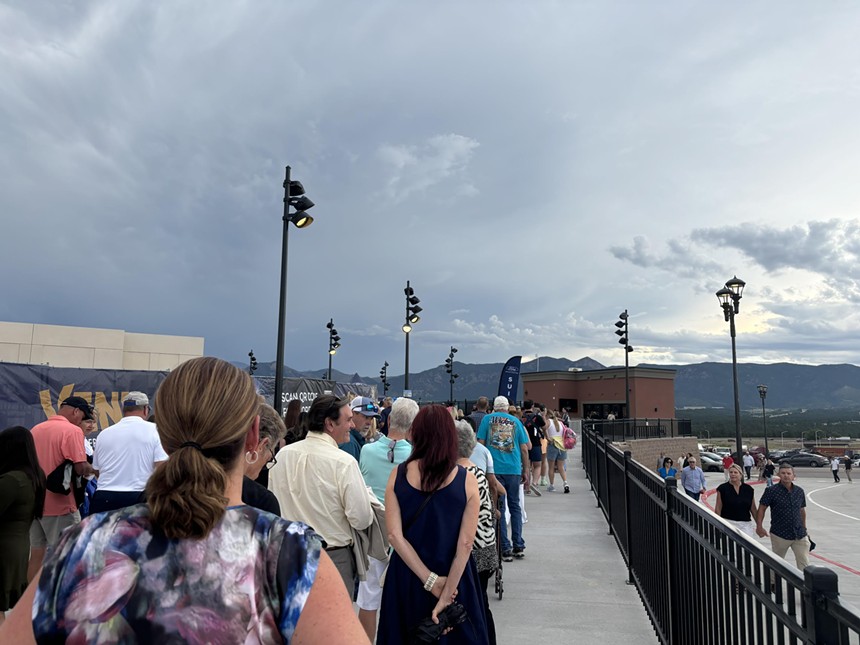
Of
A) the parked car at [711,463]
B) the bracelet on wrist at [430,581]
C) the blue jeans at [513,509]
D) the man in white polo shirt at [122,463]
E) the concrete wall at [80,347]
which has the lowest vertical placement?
the parked car at [711,463]

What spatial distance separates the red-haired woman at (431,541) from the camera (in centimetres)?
323

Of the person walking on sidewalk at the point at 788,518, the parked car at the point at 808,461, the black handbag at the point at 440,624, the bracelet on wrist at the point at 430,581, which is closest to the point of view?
the black handbag at the point at 440,624

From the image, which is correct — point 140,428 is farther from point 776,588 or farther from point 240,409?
point 776,588

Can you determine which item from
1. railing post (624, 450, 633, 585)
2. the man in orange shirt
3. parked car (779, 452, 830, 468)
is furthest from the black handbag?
parked car (779, 452, 830, 468)

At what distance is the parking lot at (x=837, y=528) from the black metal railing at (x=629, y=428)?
410cm

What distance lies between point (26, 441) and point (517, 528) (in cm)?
549

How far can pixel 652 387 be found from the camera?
61.0 m

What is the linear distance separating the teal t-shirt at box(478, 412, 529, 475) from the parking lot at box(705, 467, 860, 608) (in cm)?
322

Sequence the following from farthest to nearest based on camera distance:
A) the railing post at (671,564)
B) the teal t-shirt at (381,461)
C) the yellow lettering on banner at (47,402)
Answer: the yellow lettering on banner at (47,402), the teal t-shirt at (381,461), the railing post at (671,564)

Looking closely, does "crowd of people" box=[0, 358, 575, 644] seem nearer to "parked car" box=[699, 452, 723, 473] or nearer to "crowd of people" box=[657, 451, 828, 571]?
"crowd of people" box=[657, 451, 828, 571]

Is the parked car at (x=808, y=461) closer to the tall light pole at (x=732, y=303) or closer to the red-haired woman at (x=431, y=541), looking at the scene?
the tall light pole at (x=732, y=303)

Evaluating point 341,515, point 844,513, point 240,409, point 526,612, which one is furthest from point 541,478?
point 844,513

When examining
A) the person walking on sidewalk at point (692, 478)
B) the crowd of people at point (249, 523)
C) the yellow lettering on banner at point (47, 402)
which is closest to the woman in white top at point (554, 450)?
the person walking on sidewalk at point (692, 478)

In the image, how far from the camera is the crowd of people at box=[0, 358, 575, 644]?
127cm
